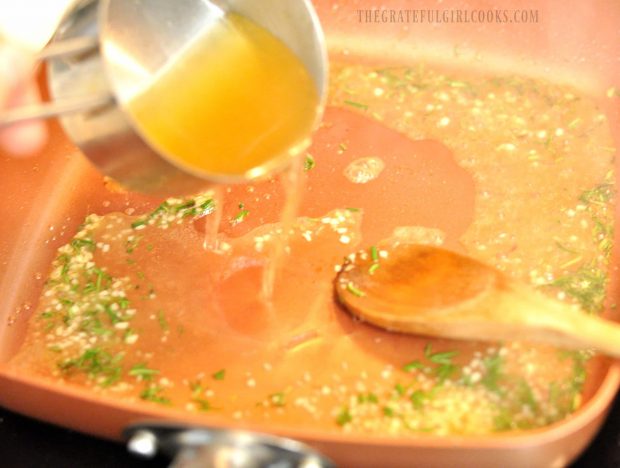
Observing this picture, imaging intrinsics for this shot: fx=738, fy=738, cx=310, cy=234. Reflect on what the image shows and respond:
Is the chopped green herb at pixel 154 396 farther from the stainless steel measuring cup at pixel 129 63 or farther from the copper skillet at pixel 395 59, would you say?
the stainless steel measuring cup at pixel 129 63

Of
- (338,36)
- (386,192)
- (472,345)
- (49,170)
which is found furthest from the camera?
(338,36)

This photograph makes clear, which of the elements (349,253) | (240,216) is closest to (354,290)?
(349,253)

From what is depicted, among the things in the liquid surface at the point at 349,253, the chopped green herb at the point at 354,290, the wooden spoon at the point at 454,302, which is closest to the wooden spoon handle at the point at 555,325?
the wooden spoon at the point at 454,302

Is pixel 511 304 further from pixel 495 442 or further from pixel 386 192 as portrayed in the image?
pixel 386 192

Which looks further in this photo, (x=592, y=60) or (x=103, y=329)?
(x=592, y=60)

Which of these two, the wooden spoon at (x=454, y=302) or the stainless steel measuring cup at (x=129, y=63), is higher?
the stainless steel measuring cup at (x=129, y=63)

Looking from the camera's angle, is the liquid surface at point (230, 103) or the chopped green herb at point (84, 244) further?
the chopped green herb at point (84, 244)

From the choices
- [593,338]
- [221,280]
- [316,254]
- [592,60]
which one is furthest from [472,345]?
[592,60]

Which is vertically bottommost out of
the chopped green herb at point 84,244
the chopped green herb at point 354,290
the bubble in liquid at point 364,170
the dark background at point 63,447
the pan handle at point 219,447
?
the dark background at point 63,447
